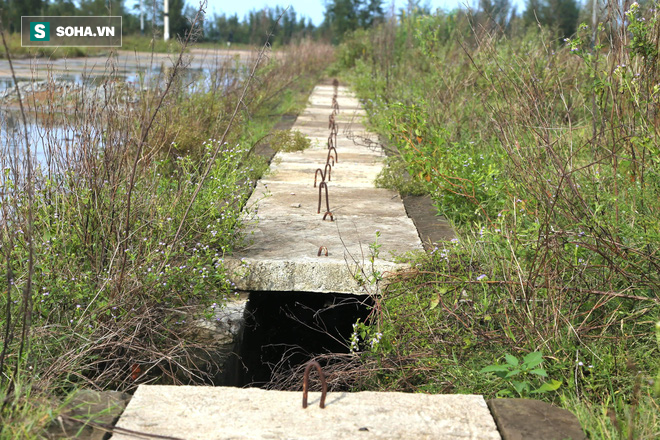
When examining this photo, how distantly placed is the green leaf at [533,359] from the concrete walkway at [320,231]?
0.90 metres

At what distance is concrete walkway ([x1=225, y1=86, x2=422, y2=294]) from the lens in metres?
3.63

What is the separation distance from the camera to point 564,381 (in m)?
2.63

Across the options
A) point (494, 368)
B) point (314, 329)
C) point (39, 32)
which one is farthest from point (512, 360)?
point (39, 32)

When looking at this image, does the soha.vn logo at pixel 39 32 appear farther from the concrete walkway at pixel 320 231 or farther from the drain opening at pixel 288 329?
the drain opening at pixel 288 329

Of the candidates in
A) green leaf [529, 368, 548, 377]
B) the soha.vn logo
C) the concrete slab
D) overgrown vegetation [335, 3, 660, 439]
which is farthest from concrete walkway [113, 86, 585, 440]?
the soha.vn logo

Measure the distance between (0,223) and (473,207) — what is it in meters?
2.78

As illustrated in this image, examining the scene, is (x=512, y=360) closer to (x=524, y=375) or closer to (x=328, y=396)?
(x=524, y=375)

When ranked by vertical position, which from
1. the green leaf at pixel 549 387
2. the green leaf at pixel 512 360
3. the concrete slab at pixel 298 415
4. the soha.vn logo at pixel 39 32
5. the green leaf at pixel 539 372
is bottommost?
the concrete slab at pixel 298 415

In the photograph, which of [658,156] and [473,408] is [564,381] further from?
[658,156]

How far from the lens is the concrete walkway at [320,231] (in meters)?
3.63

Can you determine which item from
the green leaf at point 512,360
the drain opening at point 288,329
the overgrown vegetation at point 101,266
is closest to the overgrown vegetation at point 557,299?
the green leaf at point 512,360

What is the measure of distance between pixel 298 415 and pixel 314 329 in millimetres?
1343

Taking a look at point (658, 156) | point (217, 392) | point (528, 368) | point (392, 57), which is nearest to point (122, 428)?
point (217, 392)

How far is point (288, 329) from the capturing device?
13.9 ft
